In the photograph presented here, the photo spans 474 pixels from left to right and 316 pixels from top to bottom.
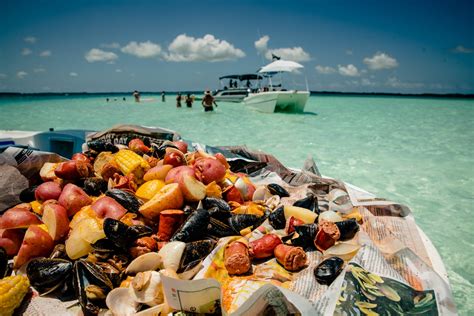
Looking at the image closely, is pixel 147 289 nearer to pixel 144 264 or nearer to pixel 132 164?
pixel 144 264

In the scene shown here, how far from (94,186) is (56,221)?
0.51 metres

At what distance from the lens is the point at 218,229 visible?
78.4 inches

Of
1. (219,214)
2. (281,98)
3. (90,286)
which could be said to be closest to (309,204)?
(219,214)

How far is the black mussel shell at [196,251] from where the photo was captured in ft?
5.49

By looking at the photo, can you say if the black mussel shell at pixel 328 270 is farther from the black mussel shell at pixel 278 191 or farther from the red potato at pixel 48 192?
the red potato at pixel 48 192

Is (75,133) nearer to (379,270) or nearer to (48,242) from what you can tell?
(48,242)

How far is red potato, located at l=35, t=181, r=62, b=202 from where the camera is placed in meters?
2.23

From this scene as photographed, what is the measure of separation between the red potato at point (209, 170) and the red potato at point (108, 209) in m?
0.68

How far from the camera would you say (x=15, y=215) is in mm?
1923

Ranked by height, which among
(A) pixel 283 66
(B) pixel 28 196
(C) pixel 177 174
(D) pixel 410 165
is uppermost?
(A) pixel 283 66

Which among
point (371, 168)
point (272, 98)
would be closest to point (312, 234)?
point (371, 168)

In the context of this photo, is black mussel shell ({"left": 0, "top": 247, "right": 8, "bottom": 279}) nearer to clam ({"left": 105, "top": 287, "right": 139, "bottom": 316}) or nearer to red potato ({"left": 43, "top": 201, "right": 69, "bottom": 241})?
red potato ({"left": 43, "top": 201, "right": 69, "bottom": 241})

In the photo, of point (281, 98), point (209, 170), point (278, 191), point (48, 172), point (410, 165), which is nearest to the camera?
point (209, 170)

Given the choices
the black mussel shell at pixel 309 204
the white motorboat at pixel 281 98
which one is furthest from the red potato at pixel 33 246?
the white motorboat at pixel 281 98
